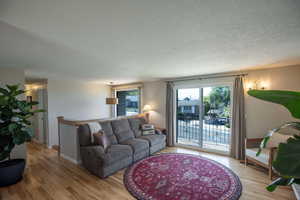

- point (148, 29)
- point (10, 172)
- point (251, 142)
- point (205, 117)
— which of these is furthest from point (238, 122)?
point (10, 172)

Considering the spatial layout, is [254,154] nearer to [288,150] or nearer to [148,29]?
[288,150]

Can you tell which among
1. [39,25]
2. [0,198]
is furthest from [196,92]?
[0,198]

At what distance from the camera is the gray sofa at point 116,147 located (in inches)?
108

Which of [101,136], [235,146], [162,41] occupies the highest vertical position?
[162,41]

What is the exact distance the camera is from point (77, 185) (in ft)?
8.06

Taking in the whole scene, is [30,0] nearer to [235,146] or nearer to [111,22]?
[111,22]

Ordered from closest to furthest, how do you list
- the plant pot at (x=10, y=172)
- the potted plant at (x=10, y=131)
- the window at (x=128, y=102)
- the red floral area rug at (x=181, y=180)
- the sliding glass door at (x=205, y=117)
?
the red floral area rug at (x=181, y=180), the potted plant at (x=10, y=131), the plant pot at (x=10, y=172), the sliding glass door at (x=205, y=117), the window at (x=128, y=102)

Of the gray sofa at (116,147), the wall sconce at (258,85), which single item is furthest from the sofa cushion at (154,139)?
the wall sconce at (258,85)

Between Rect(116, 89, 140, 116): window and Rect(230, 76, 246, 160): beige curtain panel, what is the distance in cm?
352

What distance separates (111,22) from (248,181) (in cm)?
347

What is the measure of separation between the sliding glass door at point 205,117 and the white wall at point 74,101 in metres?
3.48

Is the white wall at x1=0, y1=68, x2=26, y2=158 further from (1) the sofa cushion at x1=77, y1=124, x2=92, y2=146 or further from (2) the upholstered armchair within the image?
(2) the upholstered armchair

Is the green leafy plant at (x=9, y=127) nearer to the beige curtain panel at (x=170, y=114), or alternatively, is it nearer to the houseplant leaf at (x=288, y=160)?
the houseplant leaf at (x=288, y=160)

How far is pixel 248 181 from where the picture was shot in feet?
8.45
